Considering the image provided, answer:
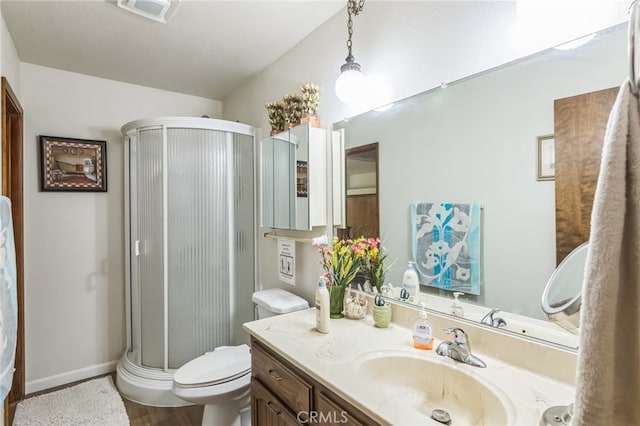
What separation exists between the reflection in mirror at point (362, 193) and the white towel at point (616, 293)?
3.71 ft

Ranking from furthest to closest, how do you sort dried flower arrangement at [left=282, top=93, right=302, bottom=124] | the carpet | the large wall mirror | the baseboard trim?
the baseboard trim
the carpet
dried flower arrangement at [left=282, top=93, right=302, bottom=124]
the large wall mirror

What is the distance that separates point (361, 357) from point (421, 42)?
1.30 m

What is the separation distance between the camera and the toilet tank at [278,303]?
185cm

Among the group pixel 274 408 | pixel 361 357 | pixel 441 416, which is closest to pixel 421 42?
pixel 361 357

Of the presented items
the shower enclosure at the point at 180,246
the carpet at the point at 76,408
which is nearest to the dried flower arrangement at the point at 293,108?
the shower enclosure at the point at 180,246

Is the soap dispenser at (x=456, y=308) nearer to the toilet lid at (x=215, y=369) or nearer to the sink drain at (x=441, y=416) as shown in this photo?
the sink drain at (x=441, y=416)

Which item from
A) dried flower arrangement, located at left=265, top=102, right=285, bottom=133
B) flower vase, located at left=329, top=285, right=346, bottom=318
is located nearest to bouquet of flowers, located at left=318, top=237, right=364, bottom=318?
flower vase, located at left=329, top=285, right=346, bottom=318

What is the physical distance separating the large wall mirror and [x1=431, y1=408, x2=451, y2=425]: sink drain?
1.17 ft

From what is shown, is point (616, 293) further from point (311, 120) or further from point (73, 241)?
point (73, 241)

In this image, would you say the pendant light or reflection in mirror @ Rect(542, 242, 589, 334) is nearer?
reflection in mirror @ Rect(542, 242, 589, 334)

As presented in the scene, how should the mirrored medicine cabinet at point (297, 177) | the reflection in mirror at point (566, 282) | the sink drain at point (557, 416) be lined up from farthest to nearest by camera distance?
the mirrored medicine cabinet at point (297, 177) → the reflection in mirror at point (566, 282) → the sink drain at point (557, 416)

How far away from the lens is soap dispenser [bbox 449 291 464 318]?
48.1 inches

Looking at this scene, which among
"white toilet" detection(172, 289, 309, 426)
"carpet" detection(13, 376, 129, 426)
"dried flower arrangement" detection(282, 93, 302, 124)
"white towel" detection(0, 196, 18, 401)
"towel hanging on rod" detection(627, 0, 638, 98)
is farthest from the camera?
"carpet" detection(13, 376, 129, 426)

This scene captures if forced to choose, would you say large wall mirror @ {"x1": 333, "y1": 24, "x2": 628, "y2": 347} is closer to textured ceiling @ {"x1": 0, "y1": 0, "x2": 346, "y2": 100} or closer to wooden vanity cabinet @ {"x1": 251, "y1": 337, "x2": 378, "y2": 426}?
wooden vanity cabinet @ {"x1": 251, "y1": 337, "x2": 378, "y2": 426}
